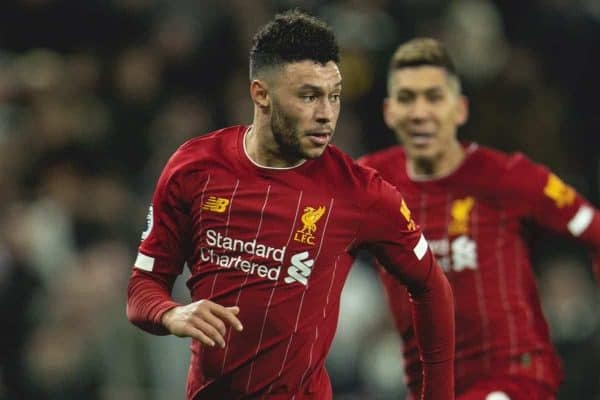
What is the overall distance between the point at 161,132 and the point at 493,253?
15.7 feet

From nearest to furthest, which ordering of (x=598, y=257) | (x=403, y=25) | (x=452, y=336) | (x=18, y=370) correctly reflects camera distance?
(x=452, y=336) → (x=598, y=257) → (x=18, y=370) → (x=403, y=25)

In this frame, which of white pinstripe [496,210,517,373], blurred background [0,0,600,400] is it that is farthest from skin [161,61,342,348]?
blurred background [0,0,600,400]

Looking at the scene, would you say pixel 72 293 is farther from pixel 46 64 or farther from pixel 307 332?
pixel 307 332

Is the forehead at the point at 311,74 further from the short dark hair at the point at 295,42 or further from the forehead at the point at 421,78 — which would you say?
the forehead at the point at 421,78

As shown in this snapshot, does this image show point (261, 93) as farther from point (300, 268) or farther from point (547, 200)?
point (547, 200)

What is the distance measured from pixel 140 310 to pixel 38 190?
210 inches

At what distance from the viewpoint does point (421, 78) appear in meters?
5.93

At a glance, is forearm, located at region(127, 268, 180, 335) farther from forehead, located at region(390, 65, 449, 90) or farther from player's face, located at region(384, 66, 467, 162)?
forehead, located at region(390, 65, 449, 90)

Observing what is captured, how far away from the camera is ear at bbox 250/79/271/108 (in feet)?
14.7

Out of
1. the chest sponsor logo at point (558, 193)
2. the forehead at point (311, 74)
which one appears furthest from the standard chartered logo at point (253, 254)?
the chest sponsor logo at point (558, 193)

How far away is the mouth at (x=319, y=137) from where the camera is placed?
4.34 m

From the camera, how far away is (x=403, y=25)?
10.5m

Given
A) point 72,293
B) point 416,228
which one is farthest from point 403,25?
point 416,228

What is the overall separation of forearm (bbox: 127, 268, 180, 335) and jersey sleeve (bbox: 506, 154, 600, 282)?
1.85 m
